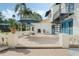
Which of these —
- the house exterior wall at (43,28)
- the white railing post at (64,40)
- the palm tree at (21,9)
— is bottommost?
the white railing post at (64,40)

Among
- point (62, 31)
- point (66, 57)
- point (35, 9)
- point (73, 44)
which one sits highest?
point (35, 9)

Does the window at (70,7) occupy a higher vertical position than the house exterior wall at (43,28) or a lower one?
higher

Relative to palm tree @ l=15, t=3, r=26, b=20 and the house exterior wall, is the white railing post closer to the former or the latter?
the house exterior wall

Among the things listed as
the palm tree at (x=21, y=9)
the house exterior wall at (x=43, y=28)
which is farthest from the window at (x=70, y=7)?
the palm tree at (x=21, y=9)

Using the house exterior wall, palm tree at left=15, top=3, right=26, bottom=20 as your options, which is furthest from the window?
palm tree at left=15, top=3, right=26, bottom=20

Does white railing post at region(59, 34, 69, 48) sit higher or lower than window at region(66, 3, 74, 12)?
lower

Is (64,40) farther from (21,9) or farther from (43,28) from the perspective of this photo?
(21,9)

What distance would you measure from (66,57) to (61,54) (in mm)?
68

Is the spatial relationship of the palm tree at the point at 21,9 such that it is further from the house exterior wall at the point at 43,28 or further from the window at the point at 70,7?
the window at the point at 70,7

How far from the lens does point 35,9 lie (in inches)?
93.8

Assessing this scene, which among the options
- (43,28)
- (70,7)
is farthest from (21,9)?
(70,7)

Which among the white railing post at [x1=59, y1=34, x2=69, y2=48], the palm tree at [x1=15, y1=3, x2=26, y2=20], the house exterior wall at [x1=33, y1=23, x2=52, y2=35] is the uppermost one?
the palm tree at [x1=15, y1=3, x2=26, y2=20]

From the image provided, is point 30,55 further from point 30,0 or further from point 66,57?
point 30,0

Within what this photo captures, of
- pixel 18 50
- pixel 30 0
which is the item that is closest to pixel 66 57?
pixel 18 50
